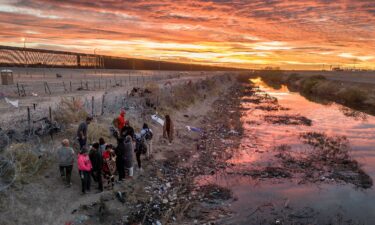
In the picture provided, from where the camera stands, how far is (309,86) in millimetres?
73062

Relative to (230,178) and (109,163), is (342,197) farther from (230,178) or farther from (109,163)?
(109,163)

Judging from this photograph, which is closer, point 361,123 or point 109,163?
point 109,163

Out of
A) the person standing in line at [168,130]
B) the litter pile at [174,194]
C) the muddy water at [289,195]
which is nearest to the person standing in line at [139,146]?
the litter pile at [174,194]

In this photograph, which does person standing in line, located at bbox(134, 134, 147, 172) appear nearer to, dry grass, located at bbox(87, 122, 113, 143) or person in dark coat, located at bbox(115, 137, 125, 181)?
person in dark coat, located at bbox(115, 137, 125, 181)

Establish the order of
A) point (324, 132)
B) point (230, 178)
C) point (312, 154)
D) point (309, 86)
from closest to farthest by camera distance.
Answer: point (230, 178)
point (312, 154)
point (324, 132)
point (309, 86)

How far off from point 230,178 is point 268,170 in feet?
7.49

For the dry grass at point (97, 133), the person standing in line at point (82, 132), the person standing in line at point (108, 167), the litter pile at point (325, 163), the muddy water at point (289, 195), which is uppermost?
the person standing in line at point (82, 132)

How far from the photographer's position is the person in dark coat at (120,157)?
42.0 ft

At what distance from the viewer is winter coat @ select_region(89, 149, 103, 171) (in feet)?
37.4

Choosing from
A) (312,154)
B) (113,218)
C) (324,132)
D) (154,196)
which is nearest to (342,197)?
(312,154)

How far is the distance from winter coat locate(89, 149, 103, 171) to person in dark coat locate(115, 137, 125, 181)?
132 centimetres

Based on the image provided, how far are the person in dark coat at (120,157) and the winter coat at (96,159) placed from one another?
4.34ft

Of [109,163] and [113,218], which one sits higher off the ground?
[109,163]

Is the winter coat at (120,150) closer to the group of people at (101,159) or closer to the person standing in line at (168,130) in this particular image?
the group of people at (101,159)
